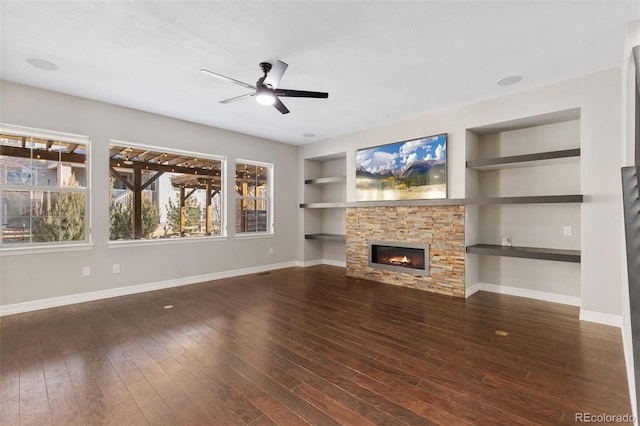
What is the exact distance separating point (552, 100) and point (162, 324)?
5578 millimetres

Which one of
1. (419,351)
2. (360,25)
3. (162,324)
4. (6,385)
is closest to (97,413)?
(6,385)

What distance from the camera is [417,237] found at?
5.08 metres

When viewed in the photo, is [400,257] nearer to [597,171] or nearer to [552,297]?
[552,297]

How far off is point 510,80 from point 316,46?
2548 millimetres

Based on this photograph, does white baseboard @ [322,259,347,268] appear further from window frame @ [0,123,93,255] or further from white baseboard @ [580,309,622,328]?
window frame @ [0,123,93,255]

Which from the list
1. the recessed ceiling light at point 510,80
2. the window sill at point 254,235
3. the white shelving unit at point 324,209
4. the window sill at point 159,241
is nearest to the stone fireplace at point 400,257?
the white shelving unit at point 324,209

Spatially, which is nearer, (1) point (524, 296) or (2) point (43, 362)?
(2) point (43, 362)

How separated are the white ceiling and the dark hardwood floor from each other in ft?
9.72

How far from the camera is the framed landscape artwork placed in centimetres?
488

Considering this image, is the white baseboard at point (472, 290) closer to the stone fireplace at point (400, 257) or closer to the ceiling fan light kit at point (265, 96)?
the stone fireplace at point (400, 257)

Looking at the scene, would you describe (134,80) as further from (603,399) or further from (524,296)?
(524,296)

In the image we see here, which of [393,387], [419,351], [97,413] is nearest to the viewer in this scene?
[97,413]

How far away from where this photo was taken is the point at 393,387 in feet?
7.30

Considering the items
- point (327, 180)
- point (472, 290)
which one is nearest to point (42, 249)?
point (327, 180)
